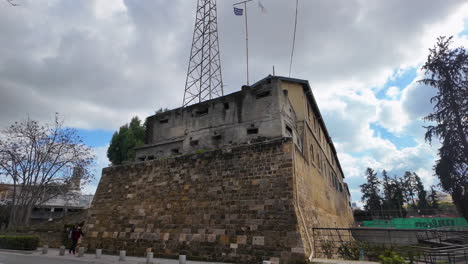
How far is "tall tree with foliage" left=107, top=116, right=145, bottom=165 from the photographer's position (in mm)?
26728

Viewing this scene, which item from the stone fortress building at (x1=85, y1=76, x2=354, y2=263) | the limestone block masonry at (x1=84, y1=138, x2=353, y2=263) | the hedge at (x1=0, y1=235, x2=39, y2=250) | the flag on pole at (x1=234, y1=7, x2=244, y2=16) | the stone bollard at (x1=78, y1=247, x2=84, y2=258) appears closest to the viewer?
the limestone block masonry at (x1=84, y1=138, x2=353, y2=263)

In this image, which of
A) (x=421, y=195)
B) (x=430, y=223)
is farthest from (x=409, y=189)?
(x=430, y=223)

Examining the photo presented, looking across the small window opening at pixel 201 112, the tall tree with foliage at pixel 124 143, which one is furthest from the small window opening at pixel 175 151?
the tall tree with foliage at pixel 124 143

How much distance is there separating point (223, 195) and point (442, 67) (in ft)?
67.7

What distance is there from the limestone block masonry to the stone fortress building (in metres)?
0.03

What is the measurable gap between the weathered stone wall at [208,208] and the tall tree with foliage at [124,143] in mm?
13770

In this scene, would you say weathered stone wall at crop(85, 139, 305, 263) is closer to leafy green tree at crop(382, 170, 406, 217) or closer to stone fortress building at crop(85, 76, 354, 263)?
stone fortress building at crop(85, 76, 354, 263)

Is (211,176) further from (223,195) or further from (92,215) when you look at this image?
(92,215)

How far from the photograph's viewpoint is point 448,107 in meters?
19.0

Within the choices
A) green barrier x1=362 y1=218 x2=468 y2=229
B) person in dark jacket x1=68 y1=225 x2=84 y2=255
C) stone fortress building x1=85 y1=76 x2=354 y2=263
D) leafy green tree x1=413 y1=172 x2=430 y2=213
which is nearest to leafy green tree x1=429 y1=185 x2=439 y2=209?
leafy green tree x1=413 y1=172 x2=430 y2=213

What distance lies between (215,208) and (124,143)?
20.3m

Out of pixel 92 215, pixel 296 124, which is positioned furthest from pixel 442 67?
pixel 92 215

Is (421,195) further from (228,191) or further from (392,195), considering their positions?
(228,191)

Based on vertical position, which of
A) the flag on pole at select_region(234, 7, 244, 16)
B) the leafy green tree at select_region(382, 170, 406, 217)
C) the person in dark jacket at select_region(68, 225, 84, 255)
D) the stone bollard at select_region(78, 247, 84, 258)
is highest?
the flag on pole at select_region(234, 7, 244, 16)
